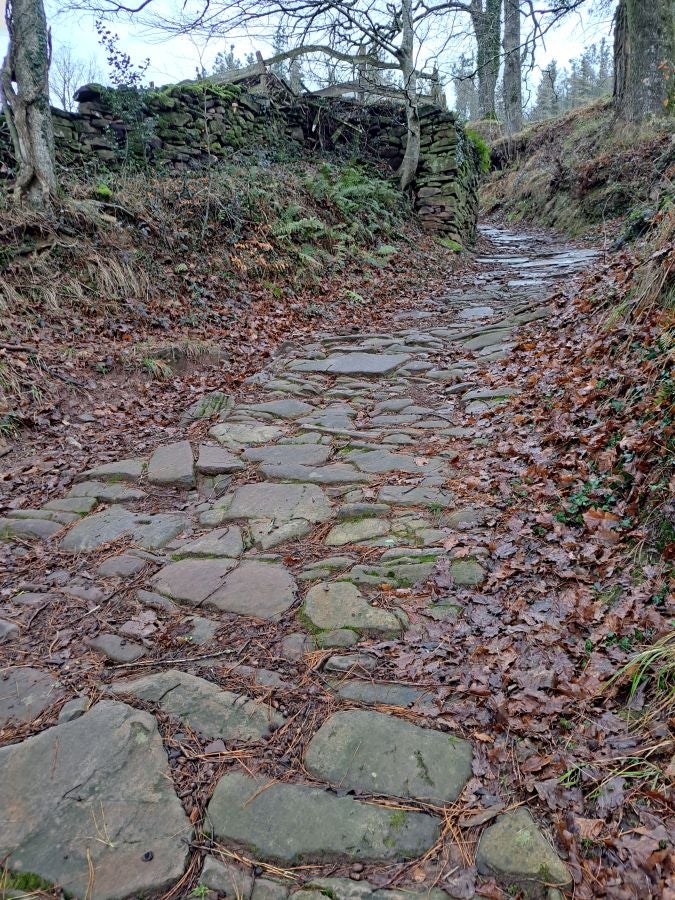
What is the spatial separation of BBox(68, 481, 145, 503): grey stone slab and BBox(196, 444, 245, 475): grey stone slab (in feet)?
1.60

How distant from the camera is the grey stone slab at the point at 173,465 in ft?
13.7

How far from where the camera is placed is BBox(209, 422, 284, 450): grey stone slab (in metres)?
4.73

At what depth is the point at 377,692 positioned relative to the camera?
2.19 metres

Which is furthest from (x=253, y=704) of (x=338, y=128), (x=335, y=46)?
(x=338, y=128)

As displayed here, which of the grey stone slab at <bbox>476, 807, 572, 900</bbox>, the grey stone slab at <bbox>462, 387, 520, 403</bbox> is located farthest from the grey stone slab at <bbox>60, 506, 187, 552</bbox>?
the grey stone slab at <bbox>462, 387, 520, 403</bbox>

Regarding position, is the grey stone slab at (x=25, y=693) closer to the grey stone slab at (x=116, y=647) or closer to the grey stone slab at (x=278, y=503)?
the grey stone slab at (x=116, y=647)

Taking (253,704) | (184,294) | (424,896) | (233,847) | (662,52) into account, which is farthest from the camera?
(662,52)

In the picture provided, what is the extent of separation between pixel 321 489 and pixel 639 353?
2.28m

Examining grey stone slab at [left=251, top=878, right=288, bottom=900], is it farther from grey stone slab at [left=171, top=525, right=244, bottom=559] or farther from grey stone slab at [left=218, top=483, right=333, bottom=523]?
grey stone slab at [left=218, top=483, right=333, bottom=523]

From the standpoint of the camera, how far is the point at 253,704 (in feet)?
7.06

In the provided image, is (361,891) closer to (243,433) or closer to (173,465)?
(173,465)

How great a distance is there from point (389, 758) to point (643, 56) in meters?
14.9

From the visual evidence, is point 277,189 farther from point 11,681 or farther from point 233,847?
point 233,847

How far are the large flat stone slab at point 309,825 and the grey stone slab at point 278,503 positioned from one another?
1.84m
